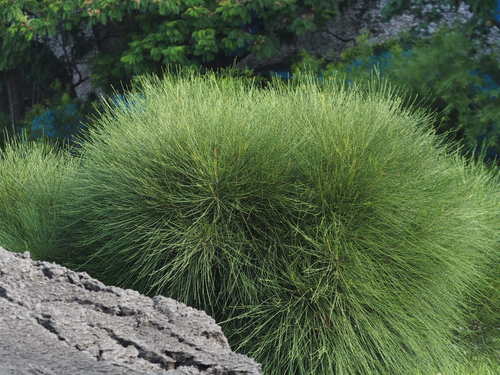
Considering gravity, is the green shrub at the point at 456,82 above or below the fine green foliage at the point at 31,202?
above

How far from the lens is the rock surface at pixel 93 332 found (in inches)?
80.7

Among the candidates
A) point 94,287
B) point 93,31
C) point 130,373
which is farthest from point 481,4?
point 93,31

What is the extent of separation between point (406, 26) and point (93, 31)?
13.3ft

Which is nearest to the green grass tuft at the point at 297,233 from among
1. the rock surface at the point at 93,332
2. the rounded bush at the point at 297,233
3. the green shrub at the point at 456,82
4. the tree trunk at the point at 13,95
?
the rounded bush at the point at 297,233

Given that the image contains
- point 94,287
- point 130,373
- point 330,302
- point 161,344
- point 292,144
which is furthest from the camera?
point 292,144

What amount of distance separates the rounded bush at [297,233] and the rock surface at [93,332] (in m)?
0.82

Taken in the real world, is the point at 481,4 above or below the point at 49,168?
above

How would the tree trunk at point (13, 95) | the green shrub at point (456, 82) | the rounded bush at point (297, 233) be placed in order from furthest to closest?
the tree trunk at point (13, 95), the green shrub at point (456, 82), the rounded bush at point (297, 233)

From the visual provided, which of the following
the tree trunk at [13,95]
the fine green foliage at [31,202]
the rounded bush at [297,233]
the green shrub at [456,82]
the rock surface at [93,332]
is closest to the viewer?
the rock surface at [93,332]

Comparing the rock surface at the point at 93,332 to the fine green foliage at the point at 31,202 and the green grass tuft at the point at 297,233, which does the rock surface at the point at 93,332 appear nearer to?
the green grass tuft at the point at 297,233

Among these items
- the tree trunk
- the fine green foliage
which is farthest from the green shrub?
the tree trunk

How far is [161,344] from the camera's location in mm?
2381

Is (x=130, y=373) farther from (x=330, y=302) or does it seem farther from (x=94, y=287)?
(x=330, y=302)

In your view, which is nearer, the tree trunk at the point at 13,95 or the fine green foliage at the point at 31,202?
the fine green foliage at the point at 31,202
